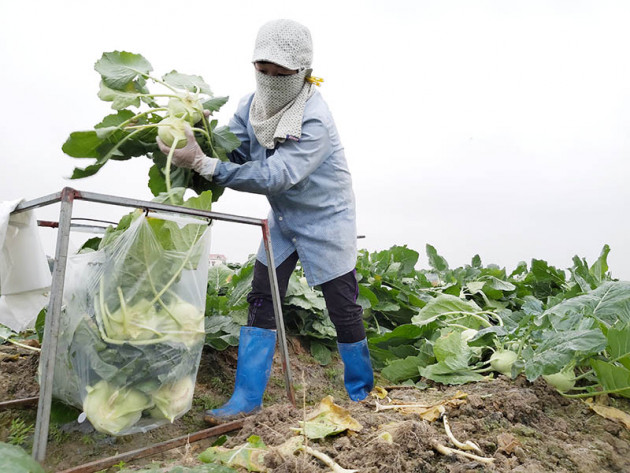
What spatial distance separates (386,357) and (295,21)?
2158mm

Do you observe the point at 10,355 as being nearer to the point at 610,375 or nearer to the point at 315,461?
the point at 315,461

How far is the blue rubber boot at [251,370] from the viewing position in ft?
8.73

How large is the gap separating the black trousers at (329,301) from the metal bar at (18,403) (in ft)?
3.43

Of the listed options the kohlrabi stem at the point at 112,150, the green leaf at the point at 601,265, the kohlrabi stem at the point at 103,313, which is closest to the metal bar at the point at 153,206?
the kohlrabi stem at the point at 103,313

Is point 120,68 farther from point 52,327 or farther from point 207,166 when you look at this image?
point 52,327

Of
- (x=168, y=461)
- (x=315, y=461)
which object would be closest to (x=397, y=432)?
(x=315, y=461)

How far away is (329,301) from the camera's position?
2.91 m

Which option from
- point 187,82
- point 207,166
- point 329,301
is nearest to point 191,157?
point 207,166

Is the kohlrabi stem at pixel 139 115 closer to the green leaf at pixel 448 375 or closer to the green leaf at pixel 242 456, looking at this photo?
the green leaf at pixel 242 456

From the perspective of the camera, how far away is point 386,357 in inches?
142

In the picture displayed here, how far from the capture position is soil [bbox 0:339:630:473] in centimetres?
165

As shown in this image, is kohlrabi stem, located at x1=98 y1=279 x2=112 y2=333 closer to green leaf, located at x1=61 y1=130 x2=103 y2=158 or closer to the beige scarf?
green leaf, located at x1=61 y1=130 x2=103 y2=158

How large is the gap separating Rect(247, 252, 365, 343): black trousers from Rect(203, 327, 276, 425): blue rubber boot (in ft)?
0.20

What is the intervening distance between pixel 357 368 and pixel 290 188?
1.07 meters
